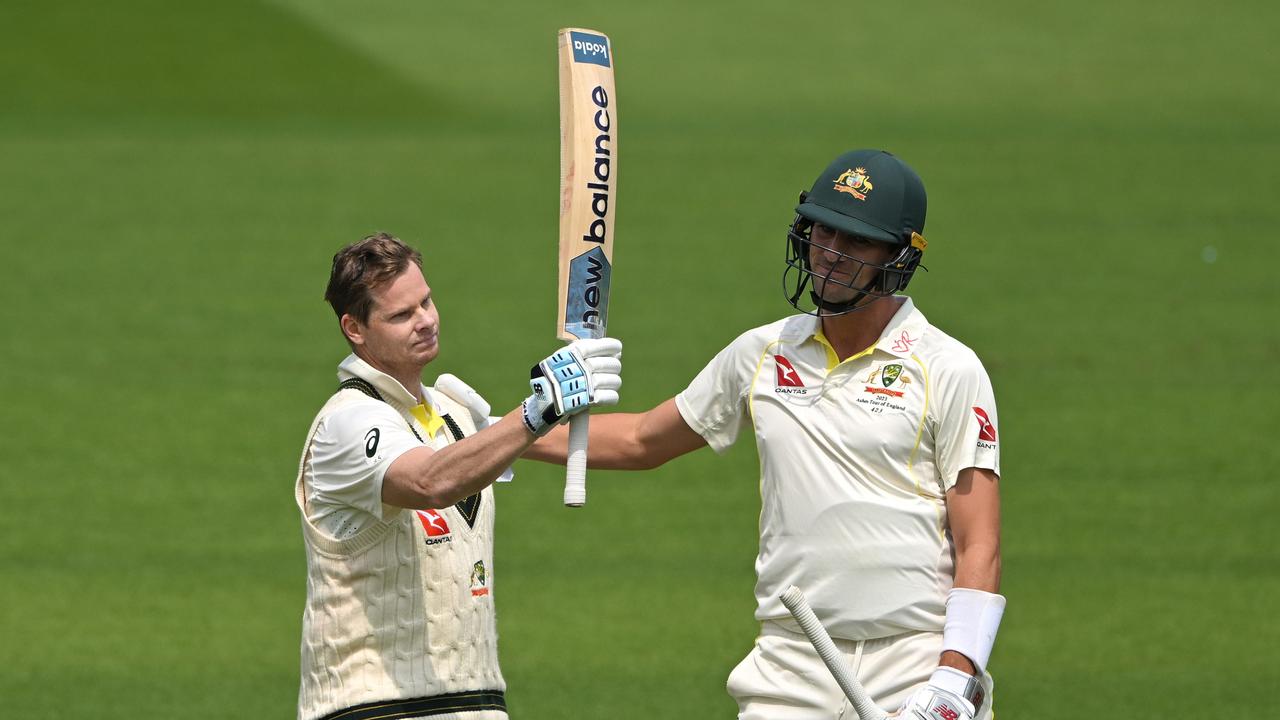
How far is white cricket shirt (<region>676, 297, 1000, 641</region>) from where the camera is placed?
5129 mm

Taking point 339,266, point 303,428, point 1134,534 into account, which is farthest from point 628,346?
point 339,266

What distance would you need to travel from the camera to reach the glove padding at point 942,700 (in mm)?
4801

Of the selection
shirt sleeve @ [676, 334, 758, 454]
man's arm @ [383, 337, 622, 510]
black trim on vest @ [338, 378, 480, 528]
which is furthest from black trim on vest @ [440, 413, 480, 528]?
shirt sleeve @ [676, 334, 758, 454]

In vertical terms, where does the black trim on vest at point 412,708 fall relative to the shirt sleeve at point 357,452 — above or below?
below

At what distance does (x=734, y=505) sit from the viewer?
13.8 metres

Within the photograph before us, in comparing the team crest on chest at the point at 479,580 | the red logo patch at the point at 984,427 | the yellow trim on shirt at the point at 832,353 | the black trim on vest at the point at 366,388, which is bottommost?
the team crest on chest at the point at 479,580

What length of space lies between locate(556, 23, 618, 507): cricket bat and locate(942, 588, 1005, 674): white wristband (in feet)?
4.40

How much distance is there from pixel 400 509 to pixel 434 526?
0.17 meters

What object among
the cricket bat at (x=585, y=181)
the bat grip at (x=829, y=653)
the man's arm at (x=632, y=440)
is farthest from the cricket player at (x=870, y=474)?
the cricket bat at (x=585, y=181)

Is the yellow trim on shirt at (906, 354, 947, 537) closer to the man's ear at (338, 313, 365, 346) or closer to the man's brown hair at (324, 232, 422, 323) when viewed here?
the man's brown hair at (324, 232, 422, 323)

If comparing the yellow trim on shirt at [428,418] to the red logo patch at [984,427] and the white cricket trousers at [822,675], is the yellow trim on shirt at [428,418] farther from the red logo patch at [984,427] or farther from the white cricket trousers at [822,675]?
the red logo patch at [984,427]

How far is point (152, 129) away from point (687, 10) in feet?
44.4

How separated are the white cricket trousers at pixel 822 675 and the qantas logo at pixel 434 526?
37.0 inches

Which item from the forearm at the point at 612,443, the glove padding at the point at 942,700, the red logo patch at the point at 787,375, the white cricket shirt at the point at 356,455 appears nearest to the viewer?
the glove padding at the point at 942,700
